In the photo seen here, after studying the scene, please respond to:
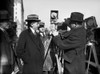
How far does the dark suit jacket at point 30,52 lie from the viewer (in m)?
6.89

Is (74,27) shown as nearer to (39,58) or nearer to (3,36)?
(39,58)

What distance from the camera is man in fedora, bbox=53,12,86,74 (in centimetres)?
718

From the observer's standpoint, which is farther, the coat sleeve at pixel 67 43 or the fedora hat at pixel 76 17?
the fedora hat at pixel 76 17

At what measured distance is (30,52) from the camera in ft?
22.7

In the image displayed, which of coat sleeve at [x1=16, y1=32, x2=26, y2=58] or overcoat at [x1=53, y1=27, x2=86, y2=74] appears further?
overcoat at [x1=53, y1=27, x2=86, y2=74]

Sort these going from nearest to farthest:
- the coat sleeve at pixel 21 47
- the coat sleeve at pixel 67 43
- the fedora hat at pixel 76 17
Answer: the coat sleeve at pixel 21 47 < the coat sleeve at pixel 67 43 < the fedora hat at pixel 76 17

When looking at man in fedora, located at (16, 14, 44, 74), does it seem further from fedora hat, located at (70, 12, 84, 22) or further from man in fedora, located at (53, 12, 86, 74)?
fedora hat, located at (70, 12, 84, 22)

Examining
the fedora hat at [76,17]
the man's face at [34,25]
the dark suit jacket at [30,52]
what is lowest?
the dark suit jacket at [30,52]

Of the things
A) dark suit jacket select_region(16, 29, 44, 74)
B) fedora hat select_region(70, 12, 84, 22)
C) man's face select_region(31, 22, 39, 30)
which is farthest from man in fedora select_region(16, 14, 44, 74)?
fedora hat select_region(70, 12, 84, 22)

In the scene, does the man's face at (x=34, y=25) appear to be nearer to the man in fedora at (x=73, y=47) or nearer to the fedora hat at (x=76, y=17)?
the man in fedora at (x=73, y=47)

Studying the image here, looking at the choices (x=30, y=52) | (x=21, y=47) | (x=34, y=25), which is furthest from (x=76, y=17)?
(x=21, y=47)

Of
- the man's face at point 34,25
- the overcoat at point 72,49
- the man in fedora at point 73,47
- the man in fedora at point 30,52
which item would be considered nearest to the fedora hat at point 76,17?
the man in fedora at point 73,47

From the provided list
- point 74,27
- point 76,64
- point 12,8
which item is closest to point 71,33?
point 74,27

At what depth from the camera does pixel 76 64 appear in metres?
7.26
